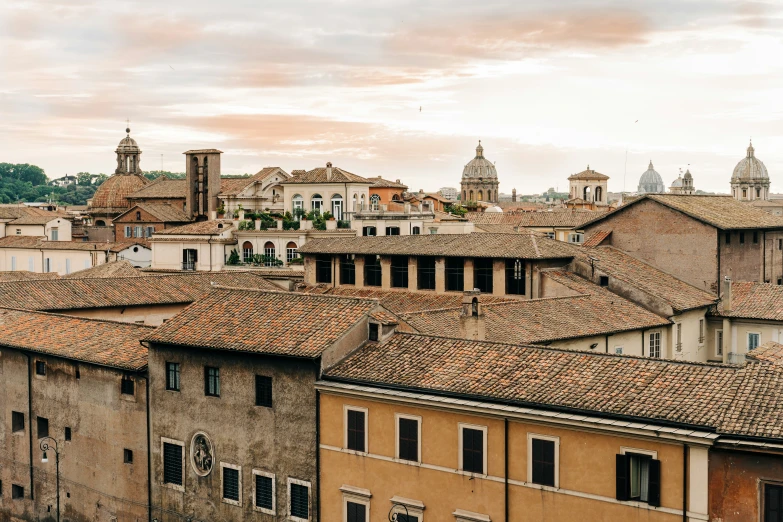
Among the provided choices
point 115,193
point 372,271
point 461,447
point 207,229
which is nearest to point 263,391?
point 461,447

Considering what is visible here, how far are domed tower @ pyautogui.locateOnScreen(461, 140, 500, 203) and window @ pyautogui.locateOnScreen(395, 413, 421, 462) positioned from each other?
150 metres

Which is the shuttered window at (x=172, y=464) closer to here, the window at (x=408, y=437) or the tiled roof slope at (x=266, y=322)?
the tiled roof slope at (x=266, y=322)

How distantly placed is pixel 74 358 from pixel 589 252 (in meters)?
22.4

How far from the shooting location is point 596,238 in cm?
4866

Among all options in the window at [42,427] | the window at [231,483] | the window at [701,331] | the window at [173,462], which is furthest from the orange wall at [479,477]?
the window at [701,331]

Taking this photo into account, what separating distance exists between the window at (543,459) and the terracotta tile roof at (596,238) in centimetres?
2696

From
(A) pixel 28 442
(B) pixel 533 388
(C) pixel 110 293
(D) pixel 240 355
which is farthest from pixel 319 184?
(B) pixel 533 388

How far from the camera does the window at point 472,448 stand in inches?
891

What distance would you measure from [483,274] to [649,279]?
677 cm

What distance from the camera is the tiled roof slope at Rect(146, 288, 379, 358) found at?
85.8 ft

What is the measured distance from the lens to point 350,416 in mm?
24938

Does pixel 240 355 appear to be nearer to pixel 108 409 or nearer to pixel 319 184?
pixel 108 409

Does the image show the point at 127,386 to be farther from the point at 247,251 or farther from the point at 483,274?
the point at 247,251

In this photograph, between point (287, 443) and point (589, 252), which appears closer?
point (287, 443)
